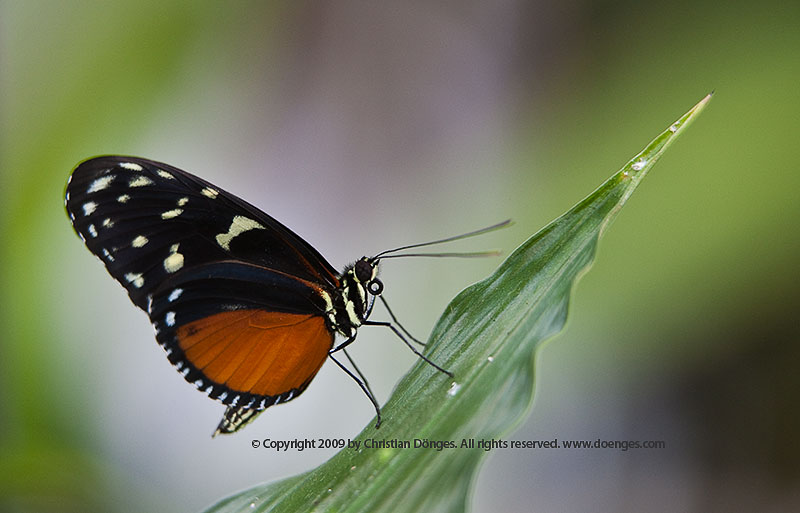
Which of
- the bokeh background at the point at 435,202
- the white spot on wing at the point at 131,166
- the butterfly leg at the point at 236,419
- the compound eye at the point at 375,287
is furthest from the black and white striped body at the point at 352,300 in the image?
the bokeh background at the point at 435,202

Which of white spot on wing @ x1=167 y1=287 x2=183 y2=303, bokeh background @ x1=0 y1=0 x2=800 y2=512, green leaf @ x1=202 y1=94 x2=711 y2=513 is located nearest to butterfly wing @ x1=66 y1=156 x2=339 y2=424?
white spot on wing @ x1=167 y1=287 x2=183 y2=303

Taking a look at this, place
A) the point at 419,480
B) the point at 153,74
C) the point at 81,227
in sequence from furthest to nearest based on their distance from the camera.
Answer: the point at 153,74
the point at 81,227
the point at 419,480

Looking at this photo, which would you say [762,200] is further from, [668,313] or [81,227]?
[81,227]

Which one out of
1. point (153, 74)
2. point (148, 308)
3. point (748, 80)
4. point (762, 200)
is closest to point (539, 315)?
point (148, 308)

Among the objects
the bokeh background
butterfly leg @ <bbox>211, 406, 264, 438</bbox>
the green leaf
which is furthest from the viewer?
the bokeh background

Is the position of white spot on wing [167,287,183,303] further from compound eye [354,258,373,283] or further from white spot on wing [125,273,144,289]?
compound eye [354,258,373,283]

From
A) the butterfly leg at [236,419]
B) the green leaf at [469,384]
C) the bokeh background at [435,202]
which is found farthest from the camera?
the bokeh background at [435,202]

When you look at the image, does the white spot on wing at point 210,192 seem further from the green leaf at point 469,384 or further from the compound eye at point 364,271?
the green leaf at point 469,384
